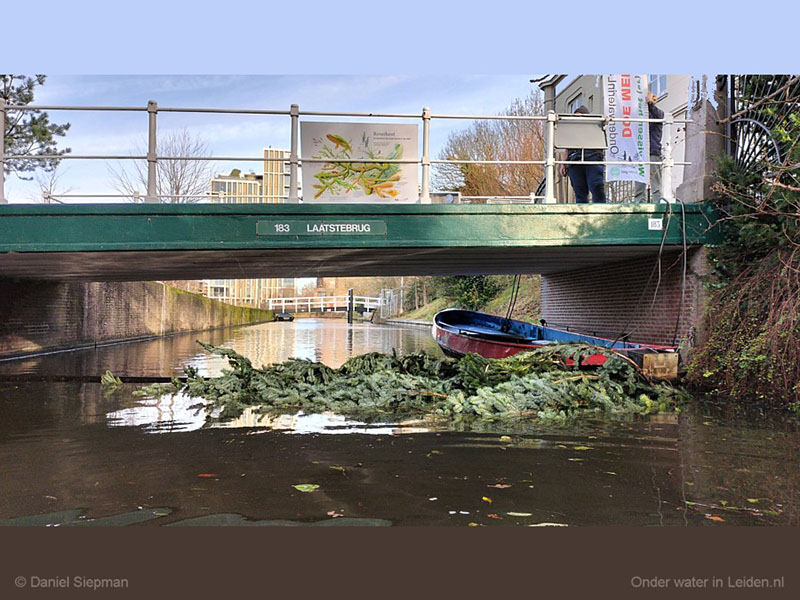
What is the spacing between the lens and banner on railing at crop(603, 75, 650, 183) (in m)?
11.5

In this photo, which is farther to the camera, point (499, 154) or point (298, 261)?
point (499, 154)

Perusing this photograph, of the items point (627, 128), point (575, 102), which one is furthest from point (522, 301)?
point (627, 128)

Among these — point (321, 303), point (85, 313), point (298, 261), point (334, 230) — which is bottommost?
point (321, 303)

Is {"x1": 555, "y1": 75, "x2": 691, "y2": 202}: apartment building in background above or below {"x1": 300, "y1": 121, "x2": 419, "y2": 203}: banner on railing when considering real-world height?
above

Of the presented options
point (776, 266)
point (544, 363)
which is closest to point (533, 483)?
point (544, 363)

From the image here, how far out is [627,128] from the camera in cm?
1177

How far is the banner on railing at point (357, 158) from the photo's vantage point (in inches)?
404

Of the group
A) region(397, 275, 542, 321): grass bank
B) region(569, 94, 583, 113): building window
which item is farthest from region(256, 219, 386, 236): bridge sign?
region(397, 275, 542, 321): grass bank

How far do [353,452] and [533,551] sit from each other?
8.21 feet

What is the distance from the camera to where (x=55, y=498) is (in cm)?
427

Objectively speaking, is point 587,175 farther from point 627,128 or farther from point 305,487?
point 305,487

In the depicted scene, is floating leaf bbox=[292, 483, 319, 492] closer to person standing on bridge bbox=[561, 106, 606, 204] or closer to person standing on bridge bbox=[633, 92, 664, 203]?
person standing on bridge bbox=[561, 106, 606, 204]

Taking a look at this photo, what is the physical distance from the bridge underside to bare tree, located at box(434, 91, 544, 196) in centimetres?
1100

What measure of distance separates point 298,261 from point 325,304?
5021 cm
